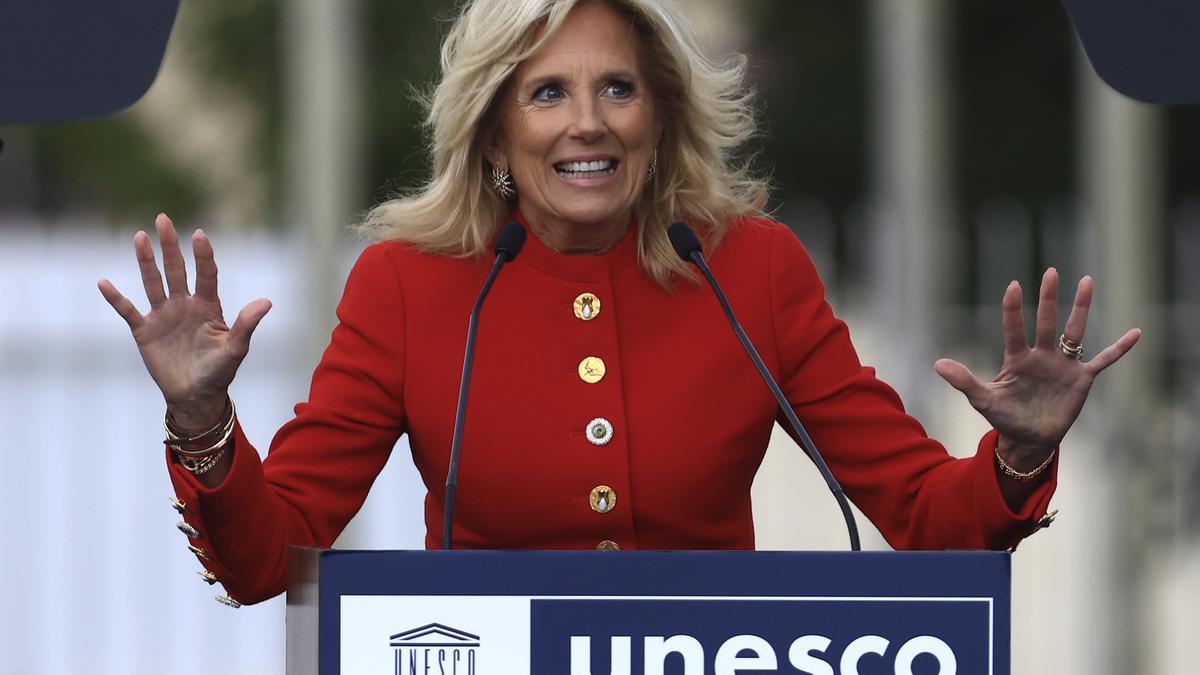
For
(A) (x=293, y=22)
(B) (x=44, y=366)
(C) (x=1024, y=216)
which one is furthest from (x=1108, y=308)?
(B) (x=44, y=366)

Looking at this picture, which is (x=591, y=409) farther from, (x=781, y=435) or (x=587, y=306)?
(x=781, y=435)

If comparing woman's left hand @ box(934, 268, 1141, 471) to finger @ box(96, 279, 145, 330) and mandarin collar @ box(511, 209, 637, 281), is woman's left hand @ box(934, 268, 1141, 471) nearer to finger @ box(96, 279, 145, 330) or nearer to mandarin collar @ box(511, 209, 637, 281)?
mandarin collar @ box(511, 209, 637, 281)

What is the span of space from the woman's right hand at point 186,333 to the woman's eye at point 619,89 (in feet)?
2.00

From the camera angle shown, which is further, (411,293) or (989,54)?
(989,54)

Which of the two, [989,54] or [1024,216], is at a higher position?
[989,54]

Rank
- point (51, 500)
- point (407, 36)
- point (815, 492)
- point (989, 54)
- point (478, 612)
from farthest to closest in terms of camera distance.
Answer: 1. point (989, 54)
2. point (407, 36)
3. point (815, 492)
4. point (51, 500)
5. point (478, 612)

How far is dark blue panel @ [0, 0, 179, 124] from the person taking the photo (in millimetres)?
2109

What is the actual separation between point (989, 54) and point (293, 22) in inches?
180

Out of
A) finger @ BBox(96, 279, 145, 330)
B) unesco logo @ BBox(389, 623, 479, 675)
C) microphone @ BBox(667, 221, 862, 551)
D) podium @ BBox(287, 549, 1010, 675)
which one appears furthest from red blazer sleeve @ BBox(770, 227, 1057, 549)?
finger @ BBox(96, 279, 145, 330)

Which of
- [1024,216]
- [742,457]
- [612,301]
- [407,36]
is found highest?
[407,36]

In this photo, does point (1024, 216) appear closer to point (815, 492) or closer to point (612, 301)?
point (815, 492)

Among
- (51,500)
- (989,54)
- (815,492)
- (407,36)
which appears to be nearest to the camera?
(51,500)

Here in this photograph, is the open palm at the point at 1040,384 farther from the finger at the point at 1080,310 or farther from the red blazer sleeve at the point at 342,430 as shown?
the red blazer sleeve at the point at 342,430

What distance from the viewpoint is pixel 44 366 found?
681 cm
